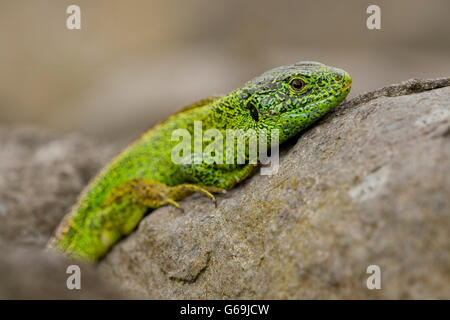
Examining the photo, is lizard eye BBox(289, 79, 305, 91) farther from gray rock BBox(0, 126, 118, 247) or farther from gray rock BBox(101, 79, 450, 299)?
gray rock BBox(0, 126, 118, 247)

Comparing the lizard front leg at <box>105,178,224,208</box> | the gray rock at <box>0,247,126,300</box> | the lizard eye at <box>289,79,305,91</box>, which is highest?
the lizard eye at <box>289,79,305,91</box>

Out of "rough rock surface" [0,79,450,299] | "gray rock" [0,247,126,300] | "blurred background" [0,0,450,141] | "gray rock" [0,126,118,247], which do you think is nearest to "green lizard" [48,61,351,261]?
"rough rock surface" [0,79,450,299]

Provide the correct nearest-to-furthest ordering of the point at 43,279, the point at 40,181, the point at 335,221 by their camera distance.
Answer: the point at 335,221, the point at 43,279, the point at 40,181

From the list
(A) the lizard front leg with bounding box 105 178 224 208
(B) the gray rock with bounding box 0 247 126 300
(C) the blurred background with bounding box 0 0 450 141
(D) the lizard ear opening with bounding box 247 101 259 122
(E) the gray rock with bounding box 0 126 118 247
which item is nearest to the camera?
(B) the gray rock with bounding box 0 247 126 300

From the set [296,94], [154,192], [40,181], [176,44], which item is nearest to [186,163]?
[154,192]

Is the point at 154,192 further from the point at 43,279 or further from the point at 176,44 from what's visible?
the point at 176,44

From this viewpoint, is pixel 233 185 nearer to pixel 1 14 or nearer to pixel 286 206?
pixel 286 206

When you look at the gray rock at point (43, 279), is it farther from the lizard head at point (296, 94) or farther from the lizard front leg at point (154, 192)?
the lizard head at point (296, 94)
